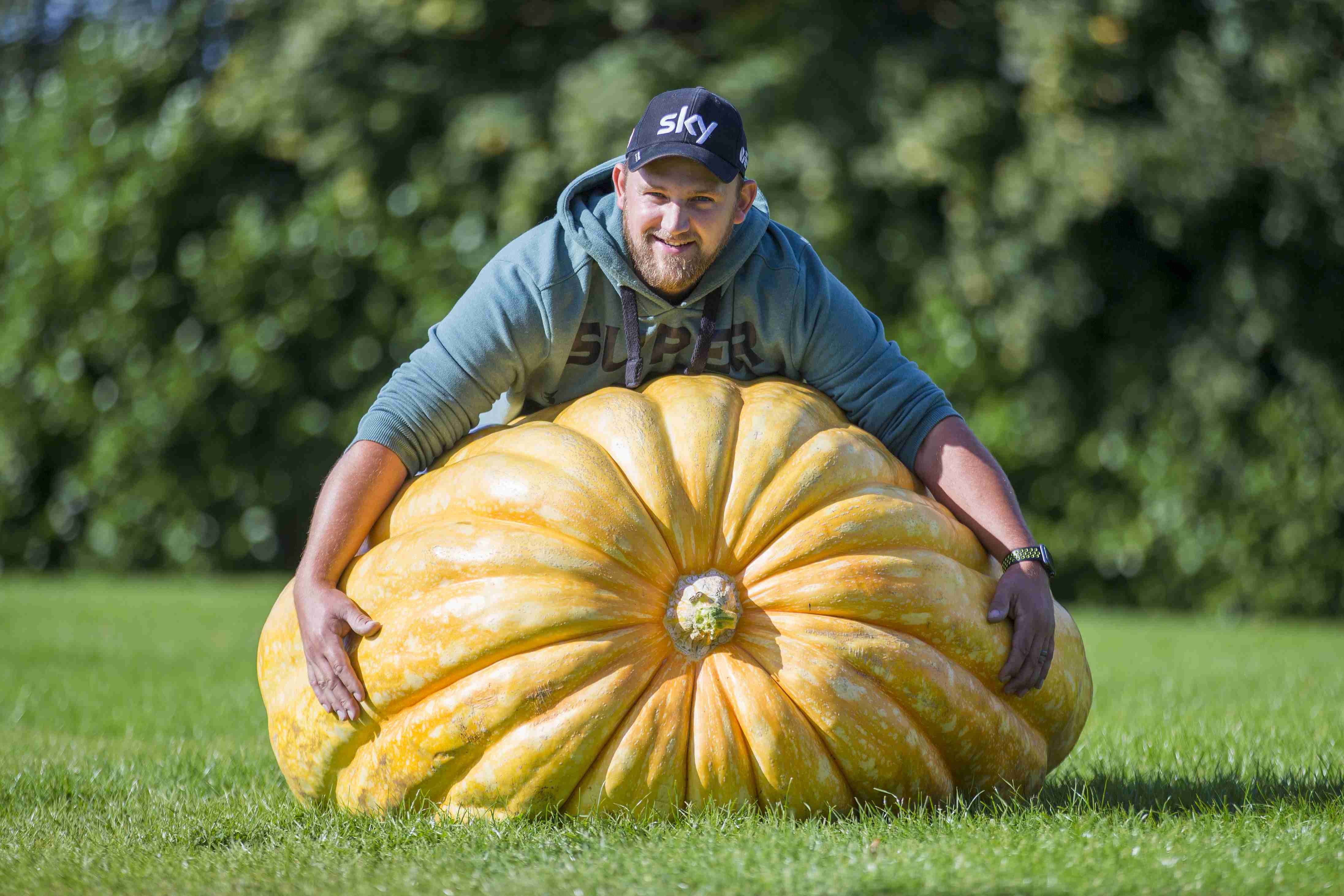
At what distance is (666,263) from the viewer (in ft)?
9.42

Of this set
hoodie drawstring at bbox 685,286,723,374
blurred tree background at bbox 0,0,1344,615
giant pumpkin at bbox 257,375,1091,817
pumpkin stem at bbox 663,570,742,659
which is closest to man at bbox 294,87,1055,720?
hoodie drawstring at bbox 685,286,723,374

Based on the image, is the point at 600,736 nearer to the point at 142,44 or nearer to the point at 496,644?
the point at 496,644

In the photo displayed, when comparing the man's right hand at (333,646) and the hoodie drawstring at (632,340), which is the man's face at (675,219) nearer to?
the hoodie drawstring at (632,340)

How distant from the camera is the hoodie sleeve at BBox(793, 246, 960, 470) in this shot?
2988mm

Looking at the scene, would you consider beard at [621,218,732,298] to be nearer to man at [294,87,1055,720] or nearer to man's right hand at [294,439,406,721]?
man at [294,87,1055,720]

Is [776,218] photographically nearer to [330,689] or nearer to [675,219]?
[675,219]

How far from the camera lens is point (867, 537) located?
253cm

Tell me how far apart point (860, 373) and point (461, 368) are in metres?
0.95

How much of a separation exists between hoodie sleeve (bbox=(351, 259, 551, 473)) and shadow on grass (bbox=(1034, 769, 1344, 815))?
4.90 ft

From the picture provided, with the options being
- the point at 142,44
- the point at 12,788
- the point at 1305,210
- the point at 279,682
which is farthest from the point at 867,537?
the point at 142,44

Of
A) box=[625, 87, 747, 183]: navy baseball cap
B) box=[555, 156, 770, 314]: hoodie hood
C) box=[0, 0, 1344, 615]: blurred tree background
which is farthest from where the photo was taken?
box=[0, 0, 1344, 615]: blurred tree background

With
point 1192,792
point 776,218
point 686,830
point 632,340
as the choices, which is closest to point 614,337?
point 632,340

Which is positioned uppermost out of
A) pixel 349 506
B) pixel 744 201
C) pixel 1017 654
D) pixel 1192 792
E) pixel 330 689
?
pixel 744 201

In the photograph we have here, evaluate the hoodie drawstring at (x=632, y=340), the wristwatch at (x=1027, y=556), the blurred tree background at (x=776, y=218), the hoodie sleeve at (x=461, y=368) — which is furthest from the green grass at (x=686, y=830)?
the blurred tree background at (x=776, y=218)
